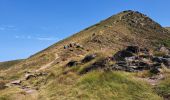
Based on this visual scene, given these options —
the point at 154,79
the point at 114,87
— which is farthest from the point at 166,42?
the point at 114,87

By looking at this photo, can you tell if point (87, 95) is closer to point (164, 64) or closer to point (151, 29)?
point (164, 64)

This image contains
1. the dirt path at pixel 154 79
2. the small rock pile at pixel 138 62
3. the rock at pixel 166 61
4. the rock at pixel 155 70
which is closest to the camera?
the dirt path at pixel 154 79

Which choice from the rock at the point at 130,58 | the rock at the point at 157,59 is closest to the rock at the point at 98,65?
the rock at the point at 130,58

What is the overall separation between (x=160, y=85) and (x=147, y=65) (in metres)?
5.32

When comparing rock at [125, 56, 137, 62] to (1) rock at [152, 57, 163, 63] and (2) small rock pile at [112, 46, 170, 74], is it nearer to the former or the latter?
(2) small rock pile at [112, 46, 170, 74]

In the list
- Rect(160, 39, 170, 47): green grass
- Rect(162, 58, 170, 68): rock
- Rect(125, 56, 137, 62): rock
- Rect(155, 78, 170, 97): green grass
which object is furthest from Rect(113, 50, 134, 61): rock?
Rect(160, 39, 170, 47): green grass

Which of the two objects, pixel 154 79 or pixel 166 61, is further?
pixel 166 61

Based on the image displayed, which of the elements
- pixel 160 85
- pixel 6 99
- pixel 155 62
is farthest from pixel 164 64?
pixel 6 99

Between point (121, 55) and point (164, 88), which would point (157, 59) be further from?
point (164, 88)

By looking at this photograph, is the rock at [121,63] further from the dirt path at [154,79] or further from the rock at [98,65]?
the dirt path at [154,79]

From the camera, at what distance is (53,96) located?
20781 mm

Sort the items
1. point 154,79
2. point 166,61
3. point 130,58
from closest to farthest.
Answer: point 154,79, point 166,61, point 130,58

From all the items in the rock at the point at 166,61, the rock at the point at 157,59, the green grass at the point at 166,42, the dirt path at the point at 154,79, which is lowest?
the dirt path at the point at 154,79

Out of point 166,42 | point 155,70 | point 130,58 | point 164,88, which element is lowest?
point 164,88
